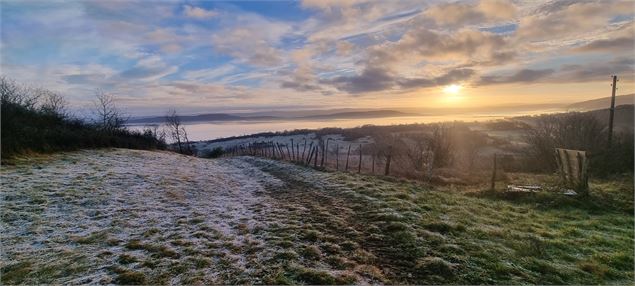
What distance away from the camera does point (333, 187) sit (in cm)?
1571

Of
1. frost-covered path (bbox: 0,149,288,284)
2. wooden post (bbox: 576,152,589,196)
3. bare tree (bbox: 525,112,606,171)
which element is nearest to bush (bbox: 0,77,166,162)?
frost-covered path (bbox: 0,149,288,284)

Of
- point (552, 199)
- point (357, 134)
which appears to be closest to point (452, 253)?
point (552, 199)

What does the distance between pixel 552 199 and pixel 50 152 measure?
28603 millimetres

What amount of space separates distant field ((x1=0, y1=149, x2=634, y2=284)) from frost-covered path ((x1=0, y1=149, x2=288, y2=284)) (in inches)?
1.5

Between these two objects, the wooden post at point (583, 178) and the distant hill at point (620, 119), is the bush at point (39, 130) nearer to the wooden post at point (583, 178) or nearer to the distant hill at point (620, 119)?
the wooden post at point (583, 178)

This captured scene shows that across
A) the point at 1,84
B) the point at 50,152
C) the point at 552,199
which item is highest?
the point at 1,84

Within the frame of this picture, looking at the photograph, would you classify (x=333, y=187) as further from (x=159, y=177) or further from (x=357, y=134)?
(x=357, y=134)

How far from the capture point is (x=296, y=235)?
28.6ft

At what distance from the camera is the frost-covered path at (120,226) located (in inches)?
261

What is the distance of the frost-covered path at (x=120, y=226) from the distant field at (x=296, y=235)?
37 mm

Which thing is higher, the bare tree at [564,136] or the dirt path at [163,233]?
the bare tree at [564,136]

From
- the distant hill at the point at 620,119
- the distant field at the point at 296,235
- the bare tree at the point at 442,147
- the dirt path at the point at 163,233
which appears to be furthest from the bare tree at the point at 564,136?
the dirt path at the point at 163,233

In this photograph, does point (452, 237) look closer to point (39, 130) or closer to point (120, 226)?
point (120, 226)

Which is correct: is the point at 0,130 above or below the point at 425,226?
above
